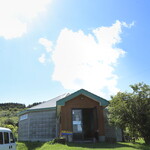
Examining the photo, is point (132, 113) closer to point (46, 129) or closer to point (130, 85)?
point (130, 85)

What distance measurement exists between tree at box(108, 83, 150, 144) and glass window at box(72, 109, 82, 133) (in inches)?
116

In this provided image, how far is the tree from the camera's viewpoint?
1237 centimetres

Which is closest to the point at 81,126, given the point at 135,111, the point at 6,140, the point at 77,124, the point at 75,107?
the point at 77,124

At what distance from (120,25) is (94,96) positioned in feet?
19.9

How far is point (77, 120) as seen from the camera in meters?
14.4

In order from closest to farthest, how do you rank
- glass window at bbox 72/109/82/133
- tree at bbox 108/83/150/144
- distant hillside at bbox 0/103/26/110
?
tree at bbox 108/83/150/144
glass window at bbox 72/109/82/133
distant hillside at bbox 0/103/26/110

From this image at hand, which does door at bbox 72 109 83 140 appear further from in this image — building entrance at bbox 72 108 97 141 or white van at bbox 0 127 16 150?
white van at bbox 0 127 16 150

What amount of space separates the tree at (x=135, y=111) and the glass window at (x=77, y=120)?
2.94 metres

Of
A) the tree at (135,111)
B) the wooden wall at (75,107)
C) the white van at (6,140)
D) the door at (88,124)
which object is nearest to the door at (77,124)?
the wooden wall at (75,107)

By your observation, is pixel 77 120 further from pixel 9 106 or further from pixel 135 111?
pixel 9 106

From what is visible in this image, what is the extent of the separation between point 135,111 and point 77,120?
15.8ft

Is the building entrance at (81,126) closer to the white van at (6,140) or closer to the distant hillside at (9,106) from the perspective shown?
the white van at (6,140)

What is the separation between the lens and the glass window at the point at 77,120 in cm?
1422

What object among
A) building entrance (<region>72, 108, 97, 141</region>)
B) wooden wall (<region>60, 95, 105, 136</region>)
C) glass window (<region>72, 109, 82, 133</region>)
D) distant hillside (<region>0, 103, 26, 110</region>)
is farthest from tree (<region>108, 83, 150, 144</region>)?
distant hillside (<region>0, 103, 26, 110</region>)
